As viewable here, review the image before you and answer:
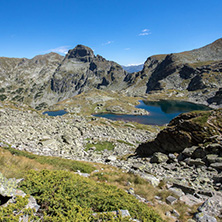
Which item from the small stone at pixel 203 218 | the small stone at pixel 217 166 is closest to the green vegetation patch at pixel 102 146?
the small stone at pixel 217 166

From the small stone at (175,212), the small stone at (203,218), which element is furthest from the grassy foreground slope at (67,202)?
the small stone at (203,218)

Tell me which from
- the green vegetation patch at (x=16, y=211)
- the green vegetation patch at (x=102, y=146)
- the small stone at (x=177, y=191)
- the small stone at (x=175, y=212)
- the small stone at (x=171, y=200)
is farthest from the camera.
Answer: the green vegetation patch at (x=102, y=146)

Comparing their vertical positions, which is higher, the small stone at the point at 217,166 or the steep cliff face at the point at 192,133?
the steep cliff face at the point at 192,133

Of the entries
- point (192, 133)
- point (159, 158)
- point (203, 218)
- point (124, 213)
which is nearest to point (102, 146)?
point (159, 158)

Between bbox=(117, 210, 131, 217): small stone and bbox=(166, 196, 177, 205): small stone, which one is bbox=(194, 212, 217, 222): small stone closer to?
bbox=(166, 196, 177, 205): small stone

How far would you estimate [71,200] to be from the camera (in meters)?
7.01

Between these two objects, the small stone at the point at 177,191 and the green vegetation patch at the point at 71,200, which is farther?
the small stone at the point at 177,191

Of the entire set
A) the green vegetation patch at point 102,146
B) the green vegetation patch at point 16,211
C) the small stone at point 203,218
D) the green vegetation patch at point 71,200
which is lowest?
the green vegetation patch at point 102,146

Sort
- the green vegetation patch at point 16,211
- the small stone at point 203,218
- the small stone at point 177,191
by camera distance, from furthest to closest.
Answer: the small stone at point 177,191, the small stone at point 203,218, the green vegetation patch at point 16,211

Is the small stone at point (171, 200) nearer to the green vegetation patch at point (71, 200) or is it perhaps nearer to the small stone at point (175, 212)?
the small stone at point (175, 212)

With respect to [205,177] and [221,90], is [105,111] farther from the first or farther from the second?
[221,90]

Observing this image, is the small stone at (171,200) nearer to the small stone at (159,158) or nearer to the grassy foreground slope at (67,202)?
the grassy foreground slope at (67,202)

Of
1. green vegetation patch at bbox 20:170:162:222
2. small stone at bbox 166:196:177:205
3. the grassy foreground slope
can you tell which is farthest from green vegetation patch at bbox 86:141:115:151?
green vegetation patch at bbox 20:170:162:222

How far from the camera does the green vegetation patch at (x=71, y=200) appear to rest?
246 inches
